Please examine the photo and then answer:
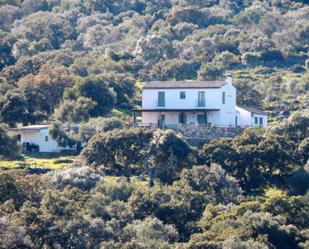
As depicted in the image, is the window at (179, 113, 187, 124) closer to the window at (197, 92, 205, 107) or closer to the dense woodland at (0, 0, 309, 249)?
the window at (197, 92, 205, 107)

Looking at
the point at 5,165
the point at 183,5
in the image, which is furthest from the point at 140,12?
the point at 5,165

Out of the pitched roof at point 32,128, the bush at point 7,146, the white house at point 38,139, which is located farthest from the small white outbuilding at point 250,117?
the bush at point 7,146

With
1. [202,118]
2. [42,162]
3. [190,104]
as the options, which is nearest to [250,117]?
[202,118]

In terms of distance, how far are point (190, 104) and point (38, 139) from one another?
12.2 m

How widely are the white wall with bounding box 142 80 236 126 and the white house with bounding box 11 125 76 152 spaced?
338 inches

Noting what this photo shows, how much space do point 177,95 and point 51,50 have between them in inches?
1921

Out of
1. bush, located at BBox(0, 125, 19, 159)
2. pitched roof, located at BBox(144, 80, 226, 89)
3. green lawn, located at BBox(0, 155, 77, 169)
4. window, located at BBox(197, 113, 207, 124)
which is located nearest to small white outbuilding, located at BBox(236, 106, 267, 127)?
window, located at BBox(197, 113, 207, 124)

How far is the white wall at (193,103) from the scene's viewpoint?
96.7m

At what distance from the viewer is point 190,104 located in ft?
319

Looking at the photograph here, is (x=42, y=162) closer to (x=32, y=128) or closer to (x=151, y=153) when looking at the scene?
(x=32, y=128)

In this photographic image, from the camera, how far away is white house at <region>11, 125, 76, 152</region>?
→ 91938mm

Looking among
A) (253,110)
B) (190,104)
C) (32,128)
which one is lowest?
(32,128)

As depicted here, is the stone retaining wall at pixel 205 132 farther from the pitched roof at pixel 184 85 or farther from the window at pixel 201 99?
the pitched roof at pixel 184 85

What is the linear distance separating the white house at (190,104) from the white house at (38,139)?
7.85 metres
